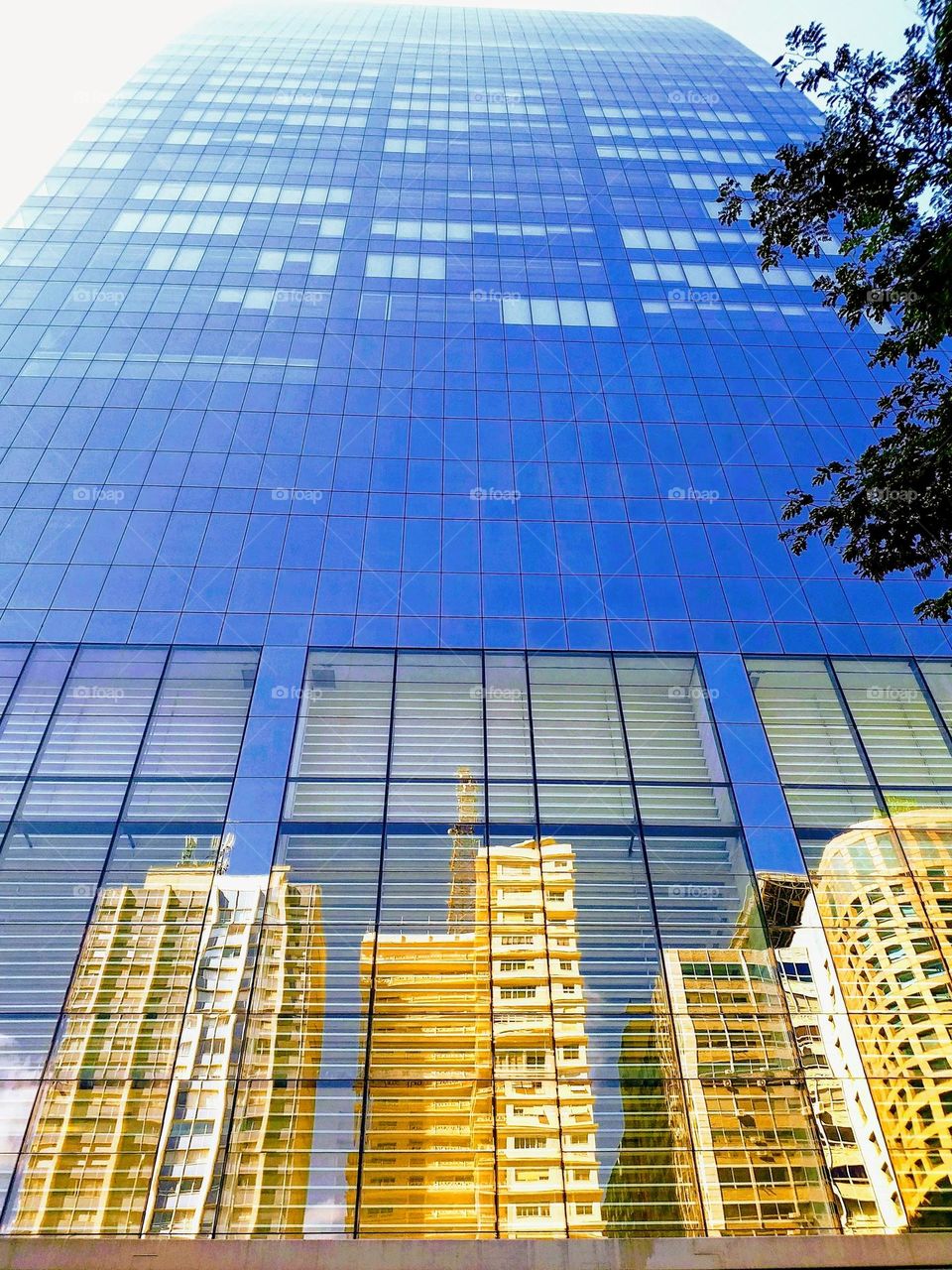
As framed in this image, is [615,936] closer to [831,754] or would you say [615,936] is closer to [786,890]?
[786,890]

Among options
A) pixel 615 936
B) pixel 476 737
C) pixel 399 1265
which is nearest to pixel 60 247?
pixel 476 737

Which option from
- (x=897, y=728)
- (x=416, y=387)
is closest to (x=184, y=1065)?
(x=897, y=728)

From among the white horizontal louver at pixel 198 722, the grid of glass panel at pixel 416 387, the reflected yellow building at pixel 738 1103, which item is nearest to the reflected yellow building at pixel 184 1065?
the white horizontal louver at pixel 198 722

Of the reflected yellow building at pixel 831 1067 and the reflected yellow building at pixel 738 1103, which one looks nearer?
the reflected yellow building at pixel 738 1103

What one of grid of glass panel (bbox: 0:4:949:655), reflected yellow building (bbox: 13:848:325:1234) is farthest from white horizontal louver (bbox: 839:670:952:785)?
reflected yellow building (bbox: 13:848:325:1234)

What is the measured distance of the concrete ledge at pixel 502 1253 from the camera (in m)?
9.78

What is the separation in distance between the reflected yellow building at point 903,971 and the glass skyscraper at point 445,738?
0.08 meters

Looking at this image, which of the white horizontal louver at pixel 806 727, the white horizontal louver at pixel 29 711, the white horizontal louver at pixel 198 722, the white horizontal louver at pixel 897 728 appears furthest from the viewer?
the white horizontal louver at pixel 897 728

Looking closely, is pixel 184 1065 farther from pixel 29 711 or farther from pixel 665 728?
pixel 665 728

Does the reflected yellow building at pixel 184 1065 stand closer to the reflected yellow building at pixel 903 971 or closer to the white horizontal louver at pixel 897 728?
the reflected yellow building at pixel 903 971

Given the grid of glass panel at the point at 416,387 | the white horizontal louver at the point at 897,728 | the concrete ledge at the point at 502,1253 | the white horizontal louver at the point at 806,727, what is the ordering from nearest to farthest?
the concrete ledge at the point at 502,1253
the white horizontal louver at the point at 806,727
the white horizontal louver at the point at 897,728
the grid of glass panel at the point at 416,387

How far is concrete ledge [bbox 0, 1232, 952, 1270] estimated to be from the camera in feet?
32.1

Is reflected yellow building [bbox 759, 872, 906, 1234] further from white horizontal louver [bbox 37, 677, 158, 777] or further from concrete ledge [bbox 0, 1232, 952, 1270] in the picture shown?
white horizontal louver [bbox 37, 677, 158, 777]

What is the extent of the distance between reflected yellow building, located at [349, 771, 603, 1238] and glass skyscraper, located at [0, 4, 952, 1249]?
76 millimetres
